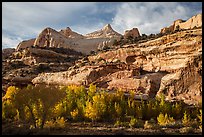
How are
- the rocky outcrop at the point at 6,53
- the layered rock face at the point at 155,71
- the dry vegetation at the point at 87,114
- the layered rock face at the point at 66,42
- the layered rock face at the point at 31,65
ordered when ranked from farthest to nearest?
the layered rock face at the point at 66,42
the rocky outcrop at the point at 6,53
the layered rock face at the point at 31,65
the layered rock face at the point at 155,71
the dry vegetation at the point at 87,114

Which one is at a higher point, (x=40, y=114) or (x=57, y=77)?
(x=57, y=77)

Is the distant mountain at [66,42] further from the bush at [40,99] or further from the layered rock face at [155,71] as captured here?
the bush at [40,99]

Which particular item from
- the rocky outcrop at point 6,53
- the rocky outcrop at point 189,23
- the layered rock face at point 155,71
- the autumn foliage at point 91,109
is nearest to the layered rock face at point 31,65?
the layered rock face at point 155,71

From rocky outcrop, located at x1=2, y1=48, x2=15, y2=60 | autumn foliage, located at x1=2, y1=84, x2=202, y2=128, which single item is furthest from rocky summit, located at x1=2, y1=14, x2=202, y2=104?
rocky outcrop, located at x1=2, y1=48, x2=15, y2=60

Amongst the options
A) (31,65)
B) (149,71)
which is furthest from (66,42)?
(149,71)

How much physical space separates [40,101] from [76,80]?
51.5 ft

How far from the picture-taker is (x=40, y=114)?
864 inches

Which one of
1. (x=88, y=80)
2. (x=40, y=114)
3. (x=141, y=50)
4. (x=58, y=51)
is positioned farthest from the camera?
(x=58, y=51)

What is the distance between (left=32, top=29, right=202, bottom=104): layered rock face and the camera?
3114cm

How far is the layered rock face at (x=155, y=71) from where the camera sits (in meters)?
31.1

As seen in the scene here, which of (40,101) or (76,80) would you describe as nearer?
(40,101)

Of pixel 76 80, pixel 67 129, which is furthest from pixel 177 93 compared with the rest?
pixel 67 129

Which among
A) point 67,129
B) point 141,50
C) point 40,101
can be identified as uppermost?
point 141,50

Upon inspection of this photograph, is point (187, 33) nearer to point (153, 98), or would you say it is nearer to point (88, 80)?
point (153, 98)
